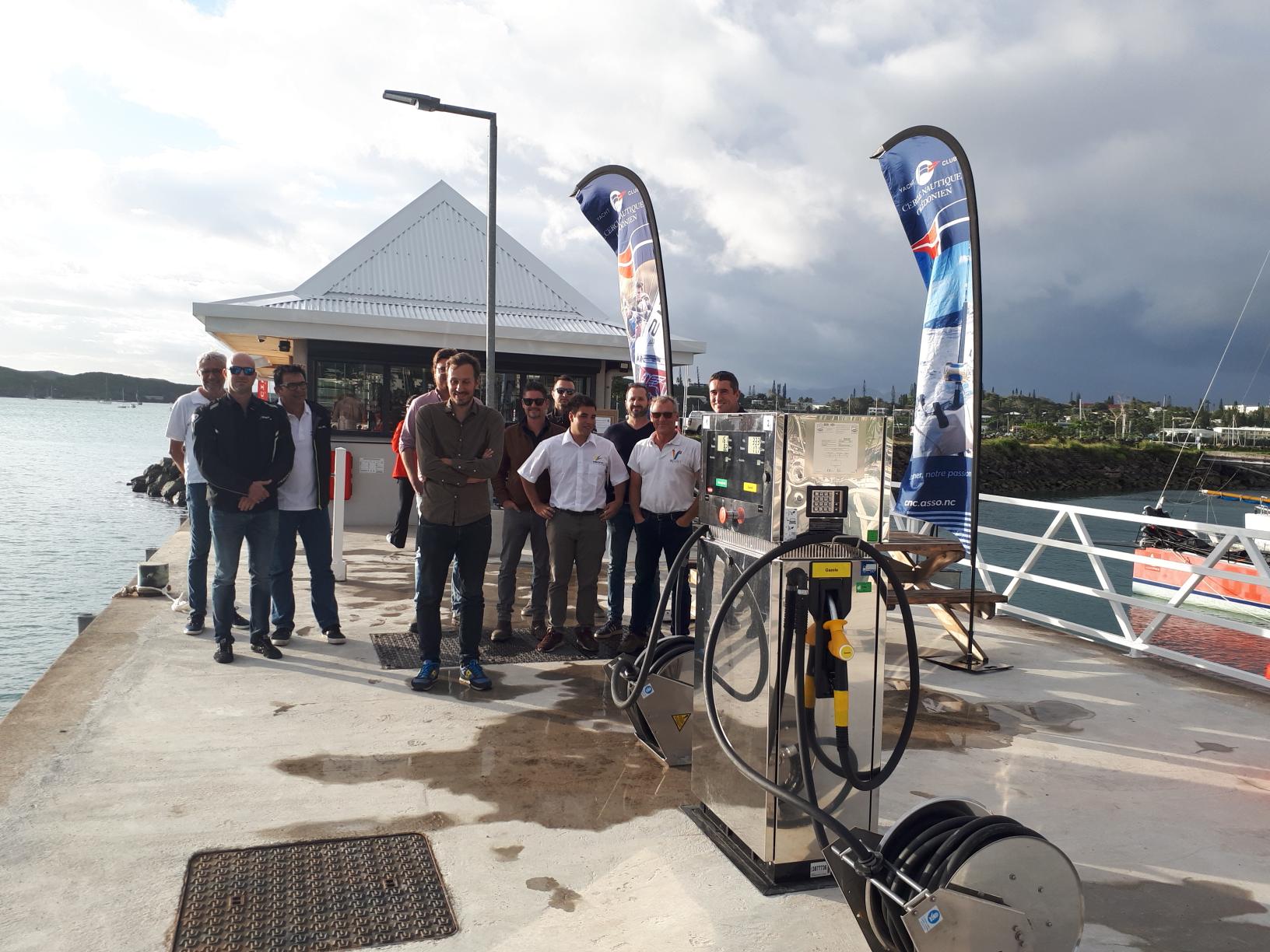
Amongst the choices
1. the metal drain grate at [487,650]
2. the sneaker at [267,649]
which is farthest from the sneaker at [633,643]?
the sneaker at [267,649]

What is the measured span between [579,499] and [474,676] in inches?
55.8

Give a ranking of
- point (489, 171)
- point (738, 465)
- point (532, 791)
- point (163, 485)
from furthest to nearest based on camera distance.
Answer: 1. point (163, 485)
2. point (489, 171)
3. point (532, 791)
4. point (738, 465)

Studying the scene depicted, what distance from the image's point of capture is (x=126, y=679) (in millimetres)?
5039

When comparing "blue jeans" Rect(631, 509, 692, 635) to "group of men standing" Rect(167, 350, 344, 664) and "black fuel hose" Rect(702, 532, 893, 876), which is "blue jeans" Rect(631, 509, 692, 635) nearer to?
"group of men standing" Rect(167, 350, 344, 664)

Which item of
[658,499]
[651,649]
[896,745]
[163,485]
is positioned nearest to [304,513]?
[658,499]

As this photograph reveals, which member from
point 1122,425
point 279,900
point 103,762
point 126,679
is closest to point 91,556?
point 126,679

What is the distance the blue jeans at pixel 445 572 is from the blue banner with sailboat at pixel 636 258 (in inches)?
123

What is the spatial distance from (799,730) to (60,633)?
1052cm

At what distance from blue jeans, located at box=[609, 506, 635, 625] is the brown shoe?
1.93ft

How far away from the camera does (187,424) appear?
6.25m

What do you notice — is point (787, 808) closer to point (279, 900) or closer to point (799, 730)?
point (799, 730)

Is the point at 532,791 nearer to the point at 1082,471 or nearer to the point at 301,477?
the point at 301,477

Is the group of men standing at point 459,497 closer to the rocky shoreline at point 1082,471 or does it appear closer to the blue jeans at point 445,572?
the blue jeans at point 445,572

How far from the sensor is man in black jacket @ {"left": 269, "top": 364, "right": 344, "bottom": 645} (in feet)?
19.5
